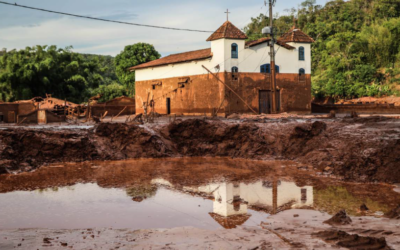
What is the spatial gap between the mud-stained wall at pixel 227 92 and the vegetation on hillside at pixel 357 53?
10159 mm

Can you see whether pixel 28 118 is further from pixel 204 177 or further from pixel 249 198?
pixel 249 198

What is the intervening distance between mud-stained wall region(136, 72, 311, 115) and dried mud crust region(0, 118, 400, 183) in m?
16.2

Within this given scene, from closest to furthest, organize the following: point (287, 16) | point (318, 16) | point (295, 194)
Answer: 1. point (295, 194)
2. point (318, 16)
3. point (287, 16)

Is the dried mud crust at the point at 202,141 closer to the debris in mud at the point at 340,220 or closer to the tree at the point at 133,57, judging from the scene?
the debris in mud at the point at 340,220

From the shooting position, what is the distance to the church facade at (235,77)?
3600cm

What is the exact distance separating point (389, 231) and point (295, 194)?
408 cm

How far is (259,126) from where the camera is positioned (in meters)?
19.1

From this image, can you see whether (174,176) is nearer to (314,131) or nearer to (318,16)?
(314,131)

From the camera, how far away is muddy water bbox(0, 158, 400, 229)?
29.8 ft

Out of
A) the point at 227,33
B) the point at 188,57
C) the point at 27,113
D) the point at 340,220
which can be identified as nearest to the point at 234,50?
the point at 227,33

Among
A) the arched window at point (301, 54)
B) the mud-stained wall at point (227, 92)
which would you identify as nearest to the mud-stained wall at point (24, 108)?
the mud-stained wall at point (227, 92)

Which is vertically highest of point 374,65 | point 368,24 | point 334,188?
point 368,24

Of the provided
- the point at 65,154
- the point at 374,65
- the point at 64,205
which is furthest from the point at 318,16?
the point at 64,205

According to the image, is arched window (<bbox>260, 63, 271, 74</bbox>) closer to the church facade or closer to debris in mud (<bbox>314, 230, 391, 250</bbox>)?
the church facade
